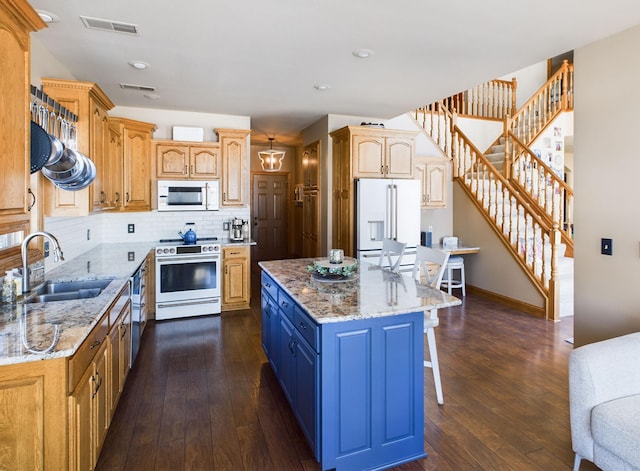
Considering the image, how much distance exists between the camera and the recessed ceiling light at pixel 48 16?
2.58 meters

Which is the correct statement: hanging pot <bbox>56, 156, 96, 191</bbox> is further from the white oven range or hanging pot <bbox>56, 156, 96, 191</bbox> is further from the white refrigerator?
the white refrigerator

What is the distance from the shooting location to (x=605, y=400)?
6.29 ft

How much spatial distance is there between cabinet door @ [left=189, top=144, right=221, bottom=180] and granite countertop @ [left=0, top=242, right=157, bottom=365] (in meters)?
2.33

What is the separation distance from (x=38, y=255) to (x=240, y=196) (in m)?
3.03

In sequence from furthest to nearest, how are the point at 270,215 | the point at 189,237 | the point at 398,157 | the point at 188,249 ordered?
the point at 270,215 → the point at 398,157 → the point at 189,237 → the point at 188,249

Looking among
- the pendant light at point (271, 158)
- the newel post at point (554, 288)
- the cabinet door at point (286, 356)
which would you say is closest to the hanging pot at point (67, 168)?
the cabinet door at point (286, 356)

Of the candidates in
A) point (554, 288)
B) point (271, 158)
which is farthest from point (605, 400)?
point (271, 158)

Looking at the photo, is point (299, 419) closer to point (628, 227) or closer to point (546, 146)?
point (628, 227)

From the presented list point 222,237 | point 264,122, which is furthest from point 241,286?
point 264,122

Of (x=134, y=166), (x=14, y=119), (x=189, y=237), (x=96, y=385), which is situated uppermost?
(x=134, y=166)

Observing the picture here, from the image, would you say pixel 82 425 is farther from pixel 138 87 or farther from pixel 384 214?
pixel 384 214

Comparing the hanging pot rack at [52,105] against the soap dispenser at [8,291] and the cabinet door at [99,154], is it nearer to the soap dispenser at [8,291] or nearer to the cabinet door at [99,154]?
the cabinet door at [99,154]

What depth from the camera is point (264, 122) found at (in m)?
6.11

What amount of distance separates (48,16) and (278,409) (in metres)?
3.11
